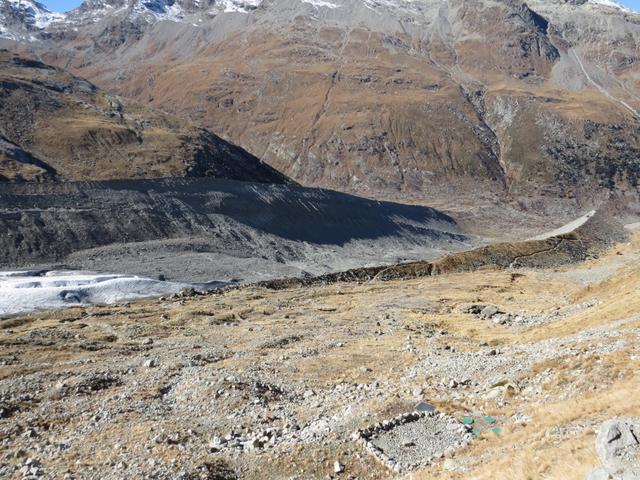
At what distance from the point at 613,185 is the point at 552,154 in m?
18.0

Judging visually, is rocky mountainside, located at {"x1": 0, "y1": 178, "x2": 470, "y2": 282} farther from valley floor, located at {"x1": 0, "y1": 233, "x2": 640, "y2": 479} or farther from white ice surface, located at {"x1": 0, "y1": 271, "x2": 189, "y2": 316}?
valley floor, located at {"x1": 0, "y1": 233, "x2": 640, "y2": 479}

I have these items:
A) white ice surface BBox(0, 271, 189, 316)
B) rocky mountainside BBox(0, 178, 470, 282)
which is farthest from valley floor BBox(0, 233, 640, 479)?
rocky mountainside BBox(0, 178, 470, 282)

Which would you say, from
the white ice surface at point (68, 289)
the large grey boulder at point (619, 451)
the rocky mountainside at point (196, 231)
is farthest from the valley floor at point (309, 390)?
the rocky mountainside at point (196, 231)

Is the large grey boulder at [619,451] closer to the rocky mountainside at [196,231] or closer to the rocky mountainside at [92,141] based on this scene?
the rocky mountainside at [196,231]

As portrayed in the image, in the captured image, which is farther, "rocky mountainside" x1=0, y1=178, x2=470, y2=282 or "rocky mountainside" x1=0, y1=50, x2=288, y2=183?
"rocky mountainside" x1=0, y1=50, x2=288, y2=183

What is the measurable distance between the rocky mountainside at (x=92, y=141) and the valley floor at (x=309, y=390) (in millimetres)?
47079

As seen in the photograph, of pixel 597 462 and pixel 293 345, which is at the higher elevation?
pixel 597 462

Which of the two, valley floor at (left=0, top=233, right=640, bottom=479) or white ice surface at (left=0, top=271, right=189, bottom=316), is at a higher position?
valley floor at (left=0, top=233, right=640, bottom=479)

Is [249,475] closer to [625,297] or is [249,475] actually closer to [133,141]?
[625,297]

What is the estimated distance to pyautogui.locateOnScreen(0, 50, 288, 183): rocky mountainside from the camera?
86188mm

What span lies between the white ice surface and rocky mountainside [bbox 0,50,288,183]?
24.3m

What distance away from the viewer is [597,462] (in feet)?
38.8

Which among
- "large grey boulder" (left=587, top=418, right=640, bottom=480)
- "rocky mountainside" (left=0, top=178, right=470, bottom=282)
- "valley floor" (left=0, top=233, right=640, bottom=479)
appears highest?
"large grey boulder" (left=587, top=418, right=640, bottom=480)

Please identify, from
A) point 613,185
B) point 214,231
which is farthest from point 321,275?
point 613,185
